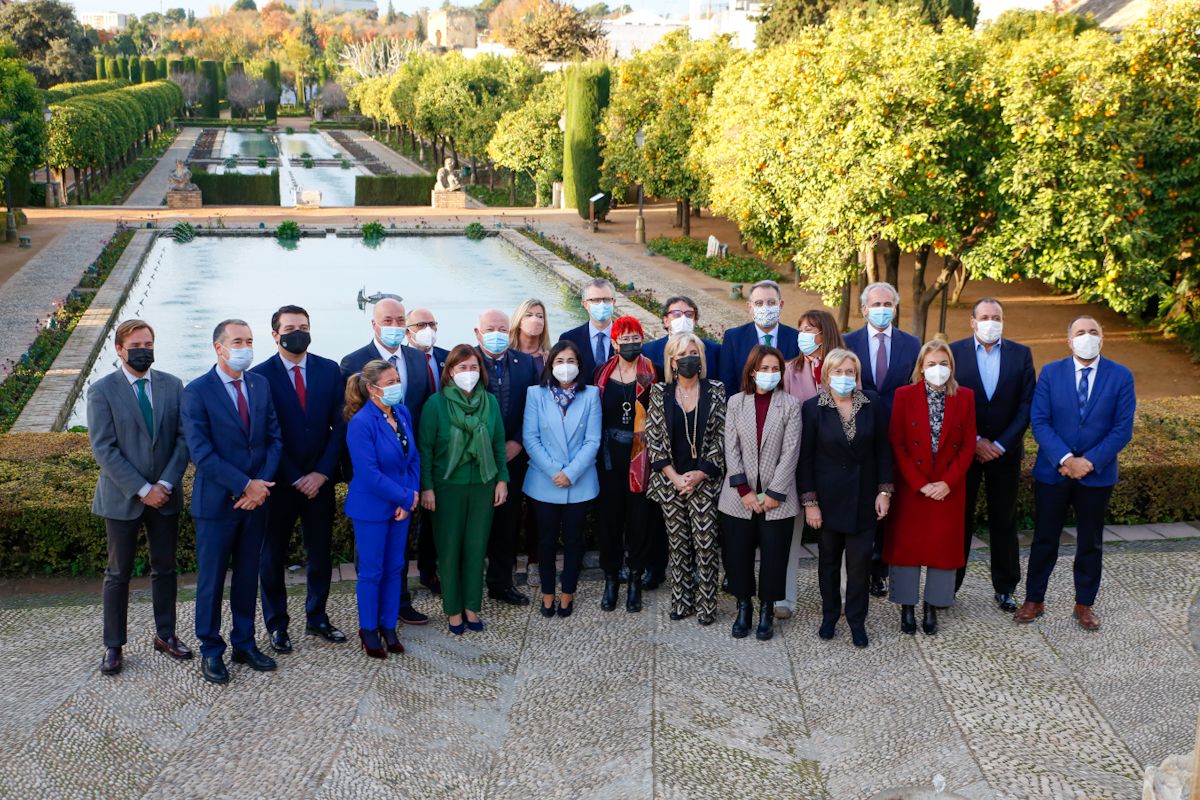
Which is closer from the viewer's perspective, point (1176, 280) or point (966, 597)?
point (966, 597)

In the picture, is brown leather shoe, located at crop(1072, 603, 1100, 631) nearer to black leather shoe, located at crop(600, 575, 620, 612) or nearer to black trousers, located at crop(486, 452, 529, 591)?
black leather shoe, located at crop(600, 575, 620, 612)

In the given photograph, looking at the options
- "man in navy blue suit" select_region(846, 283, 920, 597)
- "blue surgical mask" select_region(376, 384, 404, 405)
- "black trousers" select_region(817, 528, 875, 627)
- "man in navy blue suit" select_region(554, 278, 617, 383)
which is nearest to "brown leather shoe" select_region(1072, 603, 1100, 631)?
"man in navy blue suit" select_region(846, 283, 920, 597)

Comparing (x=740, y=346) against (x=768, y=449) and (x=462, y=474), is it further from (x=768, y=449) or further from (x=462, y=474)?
(x=462, y=474)

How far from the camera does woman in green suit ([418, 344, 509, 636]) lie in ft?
18.1

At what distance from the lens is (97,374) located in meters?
12.7

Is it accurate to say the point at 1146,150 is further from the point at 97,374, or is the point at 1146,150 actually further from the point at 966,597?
the point at 97,374

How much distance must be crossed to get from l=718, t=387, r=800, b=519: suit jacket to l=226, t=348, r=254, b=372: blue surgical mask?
229cm

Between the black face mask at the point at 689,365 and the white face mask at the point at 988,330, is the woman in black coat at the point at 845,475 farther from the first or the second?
the white face mask at the point at 988,330

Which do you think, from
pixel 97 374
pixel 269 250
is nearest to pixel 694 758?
pixel 97 374

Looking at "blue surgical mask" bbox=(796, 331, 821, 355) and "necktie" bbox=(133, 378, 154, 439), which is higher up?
"blue surgical mask" bbox=(796, 331, 821, 355)

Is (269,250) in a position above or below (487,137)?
below

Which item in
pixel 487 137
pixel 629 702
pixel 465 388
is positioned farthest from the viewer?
pixel 487 137

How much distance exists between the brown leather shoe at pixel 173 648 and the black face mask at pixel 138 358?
4.23 feet

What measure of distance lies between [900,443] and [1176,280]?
11.9 m
